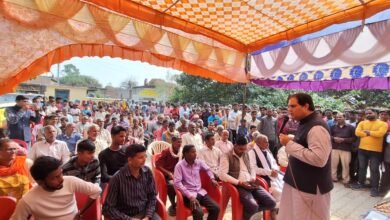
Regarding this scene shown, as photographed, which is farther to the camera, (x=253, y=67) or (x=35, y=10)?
(x=253, y=67)

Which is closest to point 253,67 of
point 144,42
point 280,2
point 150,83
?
point 280,2

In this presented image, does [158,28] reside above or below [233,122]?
above

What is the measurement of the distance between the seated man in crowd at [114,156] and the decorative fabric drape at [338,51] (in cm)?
243

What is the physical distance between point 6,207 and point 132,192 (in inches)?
43.7

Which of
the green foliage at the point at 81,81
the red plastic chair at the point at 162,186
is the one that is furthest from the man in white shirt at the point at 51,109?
the green foliage at the point at 81,81

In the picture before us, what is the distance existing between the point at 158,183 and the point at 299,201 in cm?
239

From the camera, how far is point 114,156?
3.81 metres

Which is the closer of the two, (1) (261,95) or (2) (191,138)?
(2) (191,138)

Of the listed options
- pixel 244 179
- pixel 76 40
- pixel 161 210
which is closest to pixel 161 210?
pixel 161 210

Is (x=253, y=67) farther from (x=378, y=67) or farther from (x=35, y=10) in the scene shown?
(x=35, y=10)

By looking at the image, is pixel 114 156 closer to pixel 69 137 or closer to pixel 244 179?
pixel 244 179

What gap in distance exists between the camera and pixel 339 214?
4637mm

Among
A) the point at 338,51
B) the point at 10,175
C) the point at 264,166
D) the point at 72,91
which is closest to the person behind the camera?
the point at 10,175

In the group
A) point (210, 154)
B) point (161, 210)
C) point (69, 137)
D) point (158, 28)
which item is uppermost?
point (158, 28)
